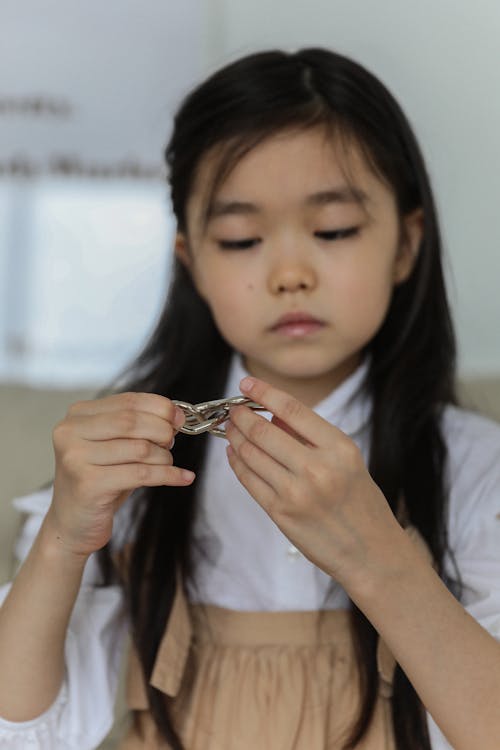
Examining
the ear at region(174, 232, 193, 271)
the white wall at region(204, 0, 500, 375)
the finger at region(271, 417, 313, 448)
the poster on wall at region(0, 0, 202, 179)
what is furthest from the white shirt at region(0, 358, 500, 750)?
the poster on wall at region(0, 0, 202, 179)

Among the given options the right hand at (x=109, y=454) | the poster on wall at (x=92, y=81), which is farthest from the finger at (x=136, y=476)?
the poster on wall at (x=92, y=81)

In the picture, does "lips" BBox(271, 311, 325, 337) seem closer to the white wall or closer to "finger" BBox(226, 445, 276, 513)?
"finger" BBox(226, 445, 276, 513)

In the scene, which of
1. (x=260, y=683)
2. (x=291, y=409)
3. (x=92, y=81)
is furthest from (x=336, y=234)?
(x=92, y=81)

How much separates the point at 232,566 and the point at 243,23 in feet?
3.12

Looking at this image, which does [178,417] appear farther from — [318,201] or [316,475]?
[318,201]

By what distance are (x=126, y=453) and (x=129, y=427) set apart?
2cm

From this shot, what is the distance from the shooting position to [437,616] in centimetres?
70

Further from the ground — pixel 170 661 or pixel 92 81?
pixel 92 81

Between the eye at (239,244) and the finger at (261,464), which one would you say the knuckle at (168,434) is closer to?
the finger at (261,464)

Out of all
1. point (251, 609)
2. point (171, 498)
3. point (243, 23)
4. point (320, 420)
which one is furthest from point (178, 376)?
point (243, 23)

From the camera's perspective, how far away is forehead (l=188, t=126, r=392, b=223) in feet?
2.80

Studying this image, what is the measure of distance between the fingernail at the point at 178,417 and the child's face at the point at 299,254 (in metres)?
0.18

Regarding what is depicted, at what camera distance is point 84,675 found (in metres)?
0.88

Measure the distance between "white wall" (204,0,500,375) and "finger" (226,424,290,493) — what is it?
0.85 m
